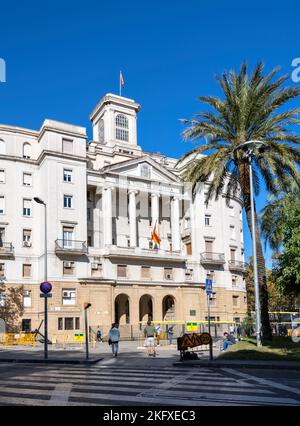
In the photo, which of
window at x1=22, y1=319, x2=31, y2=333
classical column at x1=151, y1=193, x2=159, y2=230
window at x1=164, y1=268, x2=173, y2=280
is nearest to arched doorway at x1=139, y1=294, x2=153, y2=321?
A: window at x1=164, y1=268, x2=173, y2=280

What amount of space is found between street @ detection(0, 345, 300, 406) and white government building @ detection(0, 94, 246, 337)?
28.6 meters

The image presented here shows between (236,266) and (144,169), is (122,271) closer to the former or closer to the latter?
(144,169)

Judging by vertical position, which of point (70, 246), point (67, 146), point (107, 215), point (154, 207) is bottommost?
point (70, 246)

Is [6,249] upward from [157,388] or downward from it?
upward

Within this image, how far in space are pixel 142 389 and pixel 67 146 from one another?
41072mm

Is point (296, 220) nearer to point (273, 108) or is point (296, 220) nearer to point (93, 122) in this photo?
point (273, 108)

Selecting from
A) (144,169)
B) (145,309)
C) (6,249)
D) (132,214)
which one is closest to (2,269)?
(6,249)

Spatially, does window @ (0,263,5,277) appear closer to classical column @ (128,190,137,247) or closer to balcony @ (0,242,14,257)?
balcony @ (0,242,14,257)

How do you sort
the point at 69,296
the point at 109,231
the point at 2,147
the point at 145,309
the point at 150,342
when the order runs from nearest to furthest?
the point at 150,342
the point at 69,296
the point at 2,147
the point at 109,231
the point at 145,309

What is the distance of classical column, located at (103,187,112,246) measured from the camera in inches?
2015

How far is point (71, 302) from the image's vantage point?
155ft

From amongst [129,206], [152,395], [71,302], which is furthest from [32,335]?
[152,395]

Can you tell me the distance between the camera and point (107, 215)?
2052 inches
